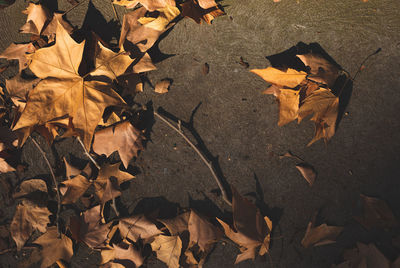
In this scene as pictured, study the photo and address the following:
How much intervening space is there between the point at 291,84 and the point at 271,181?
56 centimetres

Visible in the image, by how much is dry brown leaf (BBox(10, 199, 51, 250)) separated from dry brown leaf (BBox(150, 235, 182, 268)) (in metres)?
0.75

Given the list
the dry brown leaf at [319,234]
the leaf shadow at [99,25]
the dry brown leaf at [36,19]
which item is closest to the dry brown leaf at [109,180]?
the leaf shadow at [99,25]

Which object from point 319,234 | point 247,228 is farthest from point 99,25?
point 319,234

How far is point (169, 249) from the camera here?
4.77 ft

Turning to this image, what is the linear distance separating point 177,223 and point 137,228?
0.81 ft

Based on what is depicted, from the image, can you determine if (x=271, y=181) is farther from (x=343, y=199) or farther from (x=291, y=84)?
(x=291, y=84)

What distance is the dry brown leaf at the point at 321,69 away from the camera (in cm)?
136

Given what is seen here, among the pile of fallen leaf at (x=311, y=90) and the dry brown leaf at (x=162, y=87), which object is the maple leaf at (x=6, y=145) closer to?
the dry brown leaf at (x=162, y=87)

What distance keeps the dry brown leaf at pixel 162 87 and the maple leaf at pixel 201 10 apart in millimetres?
386

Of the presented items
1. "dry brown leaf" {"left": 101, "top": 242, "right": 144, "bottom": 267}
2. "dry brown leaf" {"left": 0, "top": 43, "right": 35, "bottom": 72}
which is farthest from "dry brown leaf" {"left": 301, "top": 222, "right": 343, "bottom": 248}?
"dry brown leaf" {"left": 0, "top": 43, "right": 35, "bottom": 72}

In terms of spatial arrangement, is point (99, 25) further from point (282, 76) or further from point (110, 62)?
point (282, 76)

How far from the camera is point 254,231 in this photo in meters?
1.39

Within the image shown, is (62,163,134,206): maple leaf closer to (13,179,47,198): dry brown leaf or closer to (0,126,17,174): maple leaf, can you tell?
(13,179,47,198): dry brown leaf

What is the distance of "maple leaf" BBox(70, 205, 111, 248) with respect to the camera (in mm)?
1534
